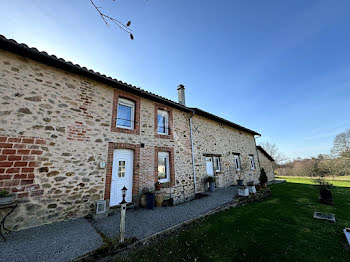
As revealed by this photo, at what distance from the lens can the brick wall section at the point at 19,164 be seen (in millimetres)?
3479

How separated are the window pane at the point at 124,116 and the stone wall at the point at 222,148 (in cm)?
424

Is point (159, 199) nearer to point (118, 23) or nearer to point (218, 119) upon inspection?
point (118, 23)

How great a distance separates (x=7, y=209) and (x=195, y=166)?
7.15m

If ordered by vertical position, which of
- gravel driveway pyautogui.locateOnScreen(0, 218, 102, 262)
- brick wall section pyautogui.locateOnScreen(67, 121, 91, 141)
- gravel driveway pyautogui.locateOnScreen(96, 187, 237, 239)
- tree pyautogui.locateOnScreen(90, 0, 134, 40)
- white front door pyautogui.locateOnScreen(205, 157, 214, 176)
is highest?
tree pyautogui.locateOnScreen(90, 0, 134, 40)

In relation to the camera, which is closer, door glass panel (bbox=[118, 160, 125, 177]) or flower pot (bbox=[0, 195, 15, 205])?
flower pot (bbox=[0, 195, 15, 205])

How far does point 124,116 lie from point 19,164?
3.46 m

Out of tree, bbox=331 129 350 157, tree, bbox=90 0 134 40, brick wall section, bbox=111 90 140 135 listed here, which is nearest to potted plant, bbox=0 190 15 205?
brick wall section, bbox=111 90 140 135

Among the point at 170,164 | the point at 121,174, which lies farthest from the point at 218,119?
the point at 121,174

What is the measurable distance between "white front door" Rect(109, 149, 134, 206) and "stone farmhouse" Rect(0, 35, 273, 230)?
36mm

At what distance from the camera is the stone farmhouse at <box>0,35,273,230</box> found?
12.1 feet

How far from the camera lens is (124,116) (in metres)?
6.09

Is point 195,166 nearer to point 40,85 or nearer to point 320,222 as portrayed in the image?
point 320,222

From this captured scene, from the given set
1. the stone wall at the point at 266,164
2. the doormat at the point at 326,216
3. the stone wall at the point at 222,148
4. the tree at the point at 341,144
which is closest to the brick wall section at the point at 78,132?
the stone wall at the point at 222,148

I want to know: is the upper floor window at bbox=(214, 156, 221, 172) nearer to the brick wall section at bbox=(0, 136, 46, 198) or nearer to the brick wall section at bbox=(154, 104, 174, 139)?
the brick wall section at bbox=(154, 104, 174, 139)
